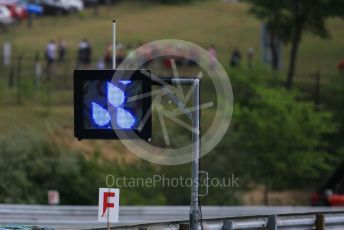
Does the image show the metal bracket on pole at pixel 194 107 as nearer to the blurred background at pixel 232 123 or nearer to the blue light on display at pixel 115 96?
the blue light on display at pixel 115 96

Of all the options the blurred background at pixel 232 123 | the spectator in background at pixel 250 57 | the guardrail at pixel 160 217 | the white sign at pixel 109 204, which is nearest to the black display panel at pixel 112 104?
the white sign at pixel 109 204


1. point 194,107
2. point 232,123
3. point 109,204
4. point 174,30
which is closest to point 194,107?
point 194,107

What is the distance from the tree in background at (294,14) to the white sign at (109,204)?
42.6 meters

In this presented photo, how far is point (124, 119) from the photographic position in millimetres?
16109

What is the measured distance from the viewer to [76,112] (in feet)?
53.6

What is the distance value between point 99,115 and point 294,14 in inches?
1781

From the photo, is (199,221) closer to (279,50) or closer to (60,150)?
(60,150)

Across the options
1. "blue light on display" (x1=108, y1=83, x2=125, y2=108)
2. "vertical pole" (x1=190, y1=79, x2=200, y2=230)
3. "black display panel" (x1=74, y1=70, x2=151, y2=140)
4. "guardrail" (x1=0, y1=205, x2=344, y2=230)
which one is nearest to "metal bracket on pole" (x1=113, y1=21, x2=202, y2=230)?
"vertical pole" (x1=190, y1=79, x2=200, y2=230)

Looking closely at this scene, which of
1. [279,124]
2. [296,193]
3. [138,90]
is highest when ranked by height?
[138,90]

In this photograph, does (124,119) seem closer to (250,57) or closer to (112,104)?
(112,104)

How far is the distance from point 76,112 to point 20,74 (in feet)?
123

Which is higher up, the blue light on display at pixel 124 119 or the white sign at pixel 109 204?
the blue light on display at pixel 124 119

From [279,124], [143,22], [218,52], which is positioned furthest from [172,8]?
[279,124]

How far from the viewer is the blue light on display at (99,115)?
16.2m
